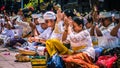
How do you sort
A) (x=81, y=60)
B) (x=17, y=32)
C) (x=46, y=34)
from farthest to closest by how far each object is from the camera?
(x=17, y=32) → (x=46, y=34) → (x=81, y=60)

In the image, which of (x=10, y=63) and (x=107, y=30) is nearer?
(x=107, y=30)

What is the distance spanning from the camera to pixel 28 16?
14.7 meters

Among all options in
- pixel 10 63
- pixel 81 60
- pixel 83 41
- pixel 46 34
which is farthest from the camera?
pixel 46 34

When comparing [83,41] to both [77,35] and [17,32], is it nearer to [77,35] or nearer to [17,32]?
[77,35]

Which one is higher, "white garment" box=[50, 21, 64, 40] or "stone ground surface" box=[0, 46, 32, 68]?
"white garment" box=[50, 21, 64, 40]

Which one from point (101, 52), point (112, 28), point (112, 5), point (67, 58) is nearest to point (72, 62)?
point (67, 58)

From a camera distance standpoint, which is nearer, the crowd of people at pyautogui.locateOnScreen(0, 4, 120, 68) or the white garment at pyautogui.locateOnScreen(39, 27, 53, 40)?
the crowd of people at pyautogui.locateOnScreen(0, 4, 120, 68)

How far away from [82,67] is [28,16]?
7378 mm

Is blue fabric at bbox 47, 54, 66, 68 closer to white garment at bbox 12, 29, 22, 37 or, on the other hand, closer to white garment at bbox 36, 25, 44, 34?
white garment at bbox 36, 25, 44, 34

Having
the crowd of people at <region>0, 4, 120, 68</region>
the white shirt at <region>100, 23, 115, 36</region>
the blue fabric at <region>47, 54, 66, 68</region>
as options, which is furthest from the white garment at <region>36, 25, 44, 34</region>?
the blue fabric at <region>47, 54, 66, 68</region>

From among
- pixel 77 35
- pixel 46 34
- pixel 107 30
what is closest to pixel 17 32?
pixel 46 34

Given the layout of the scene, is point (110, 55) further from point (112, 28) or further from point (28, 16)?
point (28, 16)

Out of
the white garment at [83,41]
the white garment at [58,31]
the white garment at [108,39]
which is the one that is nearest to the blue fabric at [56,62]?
the white garment at [83,41]

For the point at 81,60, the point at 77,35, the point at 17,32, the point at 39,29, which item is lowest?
the point at 17,32
